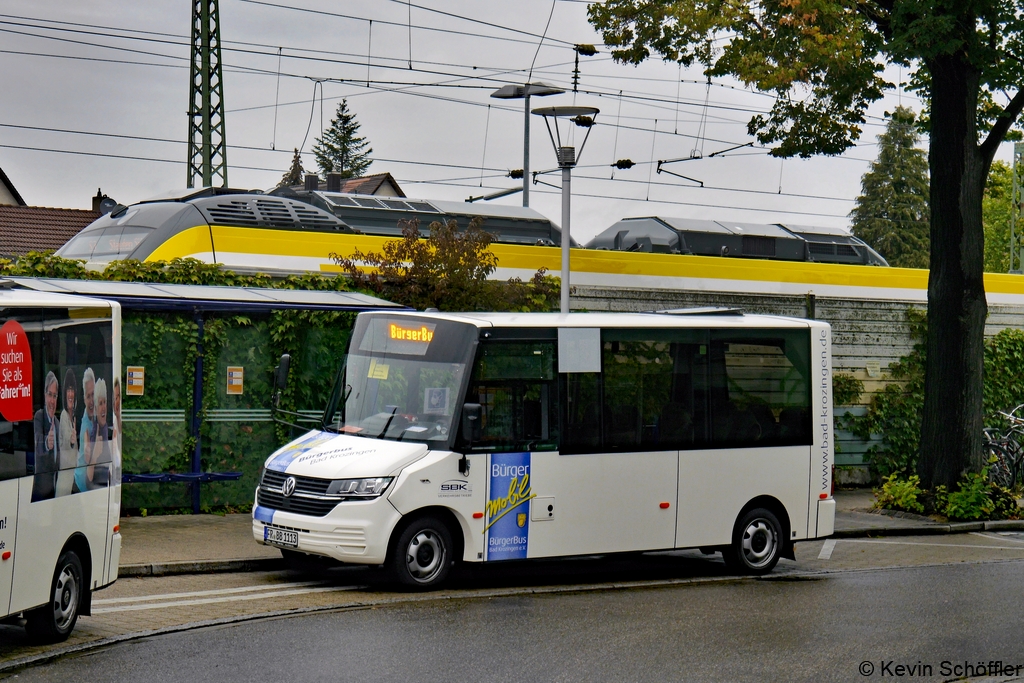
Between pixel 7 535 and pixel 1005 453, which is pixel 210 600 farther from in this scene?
pixel 1005 453

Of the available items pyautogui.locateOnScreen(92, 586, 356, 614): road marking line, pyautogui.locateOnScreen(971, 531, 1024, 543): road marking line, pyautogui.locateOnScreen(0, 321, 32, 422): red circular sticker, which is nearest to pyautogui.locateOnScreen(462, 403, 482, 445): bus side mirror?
pyautogui.locateOnScreen(92, 586, 356, 614): road marking line

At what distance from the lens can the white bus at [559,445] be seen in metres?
11.1

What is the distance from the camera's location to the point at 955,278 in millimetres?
17969

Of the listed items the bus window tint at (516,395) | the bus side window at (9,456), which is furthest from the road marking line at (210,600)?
the bus side window at (9,456)

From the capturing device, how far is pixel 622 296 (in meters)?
20.2

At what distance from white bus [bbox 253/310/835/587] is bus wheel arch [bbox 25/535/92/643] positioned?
2616 mm

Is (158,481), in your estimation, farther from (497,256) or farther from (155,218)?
(497,256)

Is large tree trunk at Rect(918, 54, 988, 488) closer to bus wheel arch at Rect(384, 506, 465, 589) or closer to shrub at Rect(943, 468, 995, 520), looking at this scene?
shrub at Rect(943, 468, 995, 520)

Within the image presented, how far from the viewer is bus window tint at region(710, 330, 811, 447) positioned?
13023 millimetres

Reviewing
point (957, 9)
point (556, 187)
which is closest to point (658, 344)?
point (957, 9)

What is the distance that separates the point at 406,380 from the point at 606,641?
372 cm

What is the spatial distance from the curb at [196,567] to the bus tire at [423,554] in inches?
69.1

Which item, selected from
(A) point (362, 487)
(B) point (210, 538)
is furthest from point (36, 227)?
(A) point (362, 487)

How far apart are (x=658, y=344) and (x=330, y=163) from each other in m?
84.3
